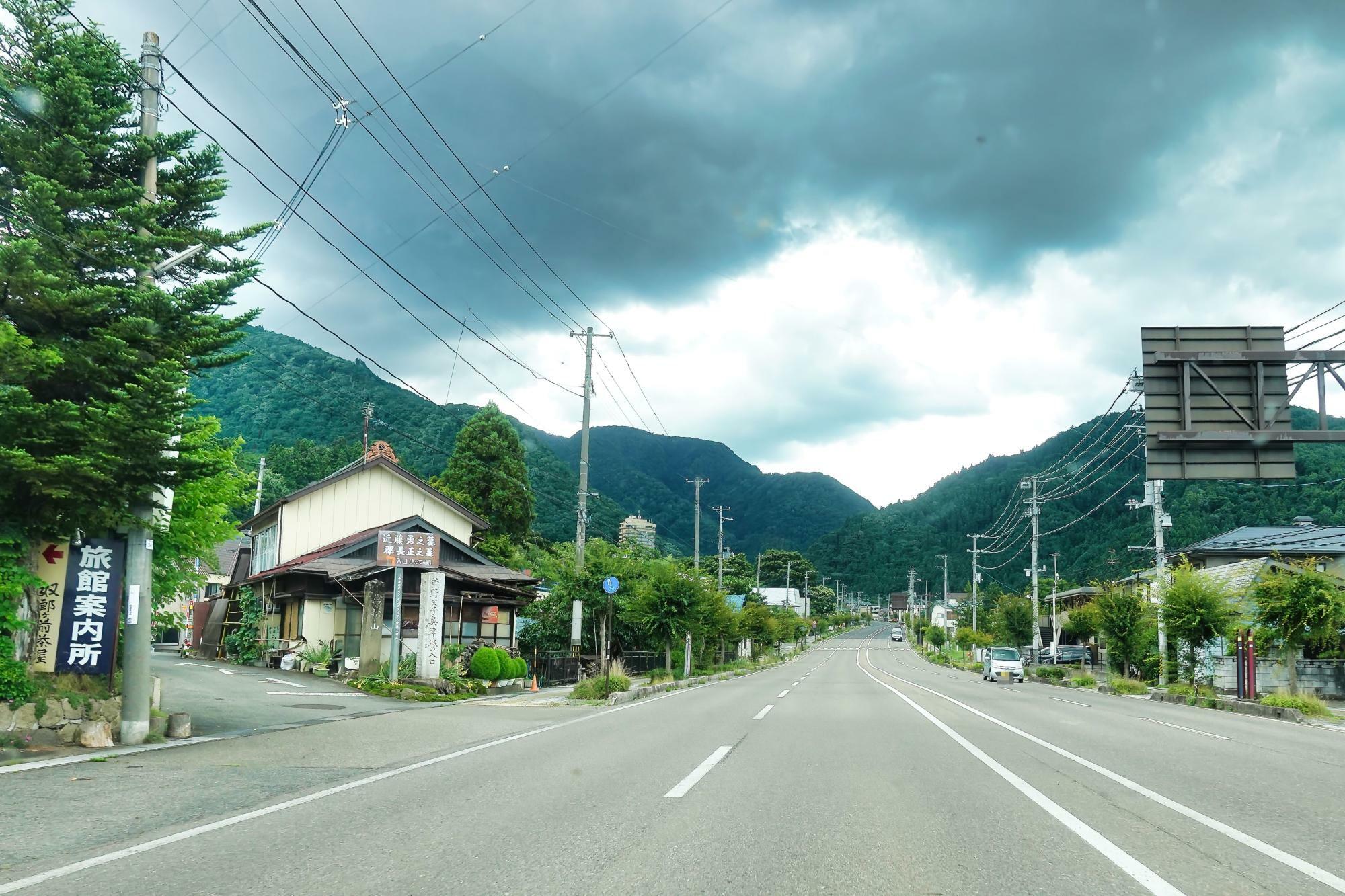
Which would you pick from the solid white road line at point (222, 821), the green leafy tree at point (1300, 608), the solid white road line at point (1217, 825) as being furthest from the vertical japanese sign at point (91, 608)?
the green leafy tree at point (1300, 608)

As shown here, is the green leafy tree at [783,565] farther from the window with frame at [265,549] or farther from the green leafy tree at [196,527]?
the green leafy tree at [196,527]

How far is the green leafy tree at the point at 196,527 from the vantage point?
13797 mm

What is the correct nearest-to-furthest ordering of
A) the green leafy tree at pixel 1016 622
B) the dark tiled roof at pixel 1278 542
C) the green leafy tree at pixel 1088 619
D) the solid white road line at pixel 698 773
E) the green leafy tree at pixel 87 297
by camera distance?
the solid white road line at pixel 698 773 → the green leafy tree at pixel 87 297 → the dark tiled roof at pixel 1278 542 → the green leafy tree at pixel 1088 619 → the green leafy tree at pixel 1016 622

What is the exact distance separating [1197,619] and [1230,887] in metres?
29.3

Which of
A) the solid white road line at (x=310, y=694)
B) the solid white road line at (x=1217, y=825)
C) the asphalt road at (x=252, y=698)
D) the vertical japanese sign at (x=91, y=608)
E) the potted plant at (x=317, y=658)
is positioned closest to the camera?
the solid white road line at (x=1217, y=825)

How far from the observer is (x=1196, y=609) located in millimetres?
30828

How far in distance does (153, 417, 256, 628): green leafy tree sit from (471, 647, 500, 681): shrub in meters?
12.0

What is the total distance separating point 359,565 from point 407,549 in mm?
7526

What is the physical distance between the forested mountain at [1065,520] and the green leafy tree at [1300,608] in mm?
24274

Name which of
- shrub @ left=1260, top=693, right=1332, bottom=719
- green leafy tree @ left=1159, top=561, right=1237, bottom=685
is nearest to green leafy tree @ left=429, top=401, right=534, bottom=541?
green leafy tree @ left=1159, top=561, right=1237, bottom=685

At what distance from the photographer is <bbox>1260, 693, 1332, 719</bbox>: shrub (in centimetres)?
2306

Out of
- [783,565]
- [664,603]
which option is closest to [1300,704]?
[664,603]

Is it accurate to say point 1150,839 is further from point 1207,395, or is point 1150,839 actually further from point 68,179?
point 68,179

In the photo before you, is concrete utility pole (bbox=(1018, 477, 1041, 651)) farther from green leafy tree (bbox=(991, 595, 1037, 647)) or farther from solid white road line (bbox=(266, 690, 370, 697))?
solid white road line (bbox=(266, 690, 370, 697))
